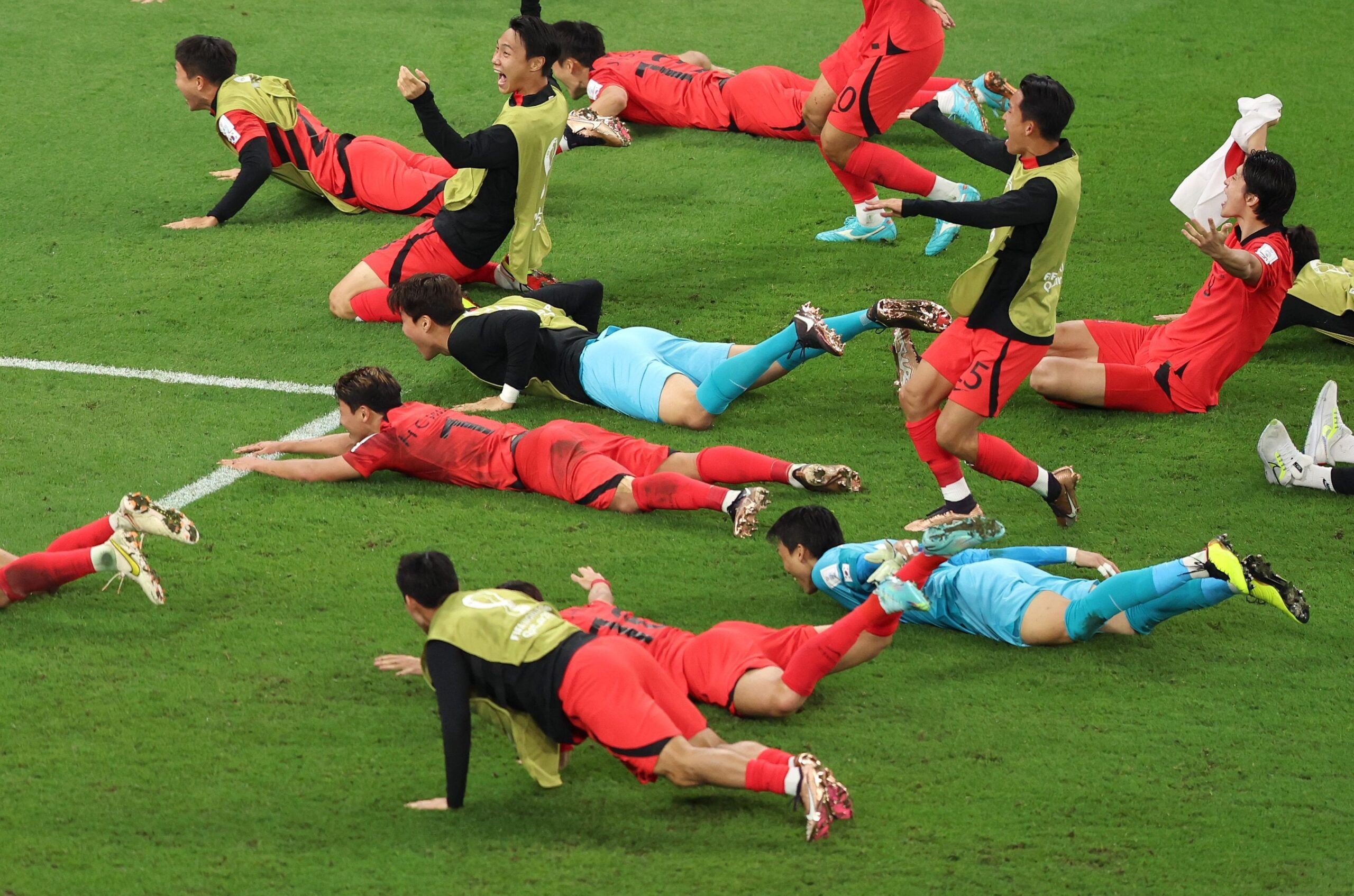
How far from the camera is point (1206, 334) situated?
643 cm

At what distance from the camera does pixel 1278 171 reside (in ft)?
19.7

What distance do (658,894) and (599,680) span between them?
23.6 inches

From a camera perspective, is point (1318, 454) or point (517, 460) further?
point (1318, 454)

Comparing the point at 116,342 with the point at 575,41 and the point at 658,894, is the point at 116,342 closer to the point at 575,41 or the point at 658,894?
the point at 575,41

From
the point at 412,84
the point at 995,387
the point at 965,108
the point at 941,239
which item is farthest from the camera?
the point at 965,108

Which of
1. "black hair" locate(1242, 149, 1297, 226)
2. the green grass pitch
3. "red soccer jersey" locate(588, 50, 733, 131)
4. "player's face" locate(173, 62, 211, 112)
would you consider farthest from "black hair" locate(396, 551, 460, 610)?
"red soccer jersey" locate(588, 50, 733, 131)

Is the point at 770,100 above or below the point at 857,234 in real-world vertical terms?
above

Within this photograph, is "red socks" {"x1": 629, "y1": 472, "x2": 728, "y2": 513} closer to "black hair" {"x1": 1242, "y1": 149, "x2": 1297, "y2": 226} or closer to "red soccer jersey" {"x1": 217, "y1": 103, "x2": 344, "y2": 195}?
"black hair" {"x1": 1242, "y1": 149, "x2": 1297, "y2": 226}

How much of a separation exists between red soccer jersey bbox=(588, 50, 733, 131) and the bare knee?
3.00 m

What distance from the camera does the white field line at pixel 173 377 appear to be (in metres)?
6.71

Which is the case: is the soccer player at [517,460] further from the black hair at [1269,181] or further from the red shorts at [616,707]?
the black hair at [1269,181]

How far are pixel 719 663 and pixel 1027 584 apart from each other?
45.1 inches

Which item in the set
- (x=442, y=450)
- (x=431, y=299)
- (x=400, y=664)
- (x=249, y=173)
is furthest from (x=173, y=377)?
(x=400, y=664)

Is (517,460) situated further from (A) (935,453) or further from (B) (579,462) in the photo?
(A) (935,453)
